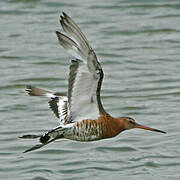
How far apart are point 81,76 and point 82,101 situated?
0.51 meters

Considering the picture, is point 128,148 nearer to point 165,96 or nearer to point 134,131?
point 134,131

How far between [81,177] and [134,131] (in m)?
1.98

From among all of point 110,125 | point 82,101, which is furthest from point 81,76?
point 110,125

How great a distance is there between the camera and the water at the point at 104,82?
35.1 ft

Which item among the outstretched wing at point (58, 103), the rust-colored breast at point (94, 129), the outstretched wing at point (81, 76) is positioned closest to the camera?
the outstretched wing at point (81, 76)

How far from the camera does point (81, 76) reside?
9031mm

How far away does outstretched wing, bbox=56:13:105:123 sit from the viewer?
342 inches

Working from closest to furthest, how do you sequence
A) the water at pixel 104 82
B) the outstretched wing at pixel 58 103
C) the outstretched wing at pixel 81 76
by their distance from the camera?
the outstretched wing at pixel 81 76
the outstretched wing at pixel 58 103
the water at pixel 104 82

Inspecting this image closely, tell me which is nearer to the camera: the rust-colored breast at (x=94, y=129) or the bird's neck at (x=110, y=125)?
the rust-colored breast at (x=94, y=129)

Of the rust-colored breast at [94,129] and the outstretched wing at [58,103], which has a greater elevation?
the outstretched wing at [58,103]

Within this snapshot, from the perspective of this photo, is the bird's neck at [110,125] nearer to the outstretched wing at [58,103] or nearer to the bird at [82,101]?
the bird at [82,101]

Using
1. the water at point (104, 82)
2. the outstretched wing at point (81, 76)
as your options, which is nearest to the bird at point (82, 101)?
the outstretched wing at point (81, 76)

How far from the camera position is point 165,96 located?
1353cm

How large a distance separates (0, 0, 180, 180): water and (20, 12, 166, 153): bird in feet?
2.90
